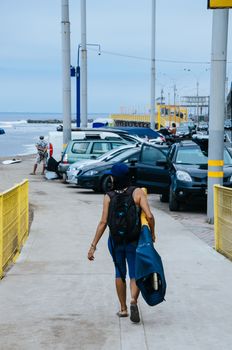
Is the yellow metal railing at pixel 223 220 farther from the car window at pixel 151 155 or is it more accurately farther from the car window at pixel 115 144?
the car window at pixel 115 144

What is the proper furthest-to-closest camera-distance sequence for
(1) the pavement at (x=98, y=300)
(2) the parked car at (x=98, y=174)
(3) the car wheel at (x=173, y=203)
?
(2) the parked car at (x=98, y=174) < (3) the car wheel at (x=173, y=203) < (1) the pavement at (x=98, y=300)

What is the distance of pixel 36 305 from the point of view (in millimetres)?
6988

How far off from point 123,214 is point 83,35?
31.3 m

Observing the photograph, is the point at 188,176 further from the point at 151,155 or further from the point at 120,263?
the point at 120,263

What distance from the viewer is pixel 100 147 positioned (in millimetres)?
24688

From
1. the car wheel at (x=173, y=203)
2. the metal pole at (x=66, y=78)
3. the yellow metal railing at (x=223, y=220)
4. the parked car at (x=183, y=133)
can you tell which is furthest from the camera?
Answer: the parked car at (x=183, y=133)

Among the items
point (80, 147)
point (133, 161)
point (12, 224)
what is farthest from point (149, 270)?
point (80, 147)

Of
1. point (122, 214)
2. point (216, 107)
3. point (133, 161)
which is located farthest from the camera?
point (133, 161)

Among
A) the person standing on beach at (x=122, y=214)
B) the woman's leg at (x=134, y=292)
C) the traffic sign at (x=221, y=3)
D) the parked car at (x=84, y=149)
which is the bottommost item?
the parked car at (x=84, y=149)

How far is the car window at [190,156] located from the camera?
16500mm

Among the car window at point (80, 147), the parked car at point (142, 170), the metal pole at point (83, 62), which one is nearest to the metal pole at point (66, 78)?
the car window at point (80, 147)

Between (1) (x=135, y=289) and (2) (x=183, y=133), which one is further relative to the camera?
(2) (x=183, y=133)

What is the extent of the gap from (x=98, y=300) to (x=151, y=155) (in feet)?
36.6

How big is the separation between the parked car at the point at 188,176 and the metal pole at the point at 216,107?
147 cm
